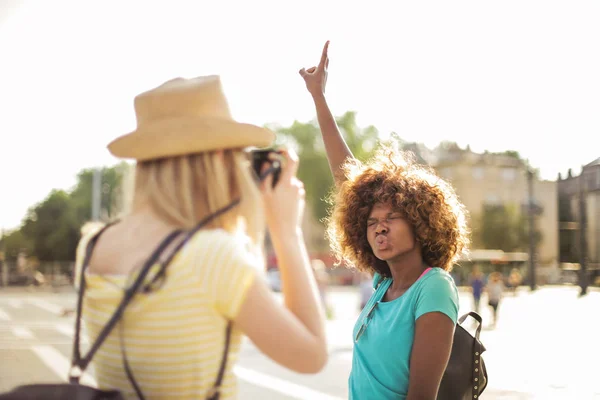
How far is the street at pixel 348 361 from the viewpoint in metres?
8.87

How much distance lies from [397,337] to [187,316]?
0.98 meters

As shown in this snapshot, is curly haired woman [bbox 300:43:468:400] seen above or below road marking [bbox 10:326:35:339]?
above

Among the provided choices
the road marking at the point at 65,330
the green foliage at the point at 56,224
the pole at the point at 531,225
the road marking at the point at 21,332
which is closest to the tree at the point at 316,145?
the green foliage at the point at 56,224

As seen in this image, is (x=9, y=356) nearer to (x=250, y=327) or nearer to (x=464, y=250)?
(x=464, y=250)

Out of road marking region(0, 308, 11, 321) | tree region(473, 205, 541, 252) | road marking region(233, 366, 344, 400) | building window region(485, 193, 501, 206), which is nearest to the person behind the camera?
road marking region(233, 366, 344, 400)

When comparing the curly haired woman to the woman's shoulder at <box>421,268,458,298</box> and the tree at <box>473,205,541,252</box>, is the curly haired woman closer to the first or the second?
the woman's shoulder at <box>421,268,458,298</box>

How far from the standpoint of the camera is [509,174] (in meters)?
74.2

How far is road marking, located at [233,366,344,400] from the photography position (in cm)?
846

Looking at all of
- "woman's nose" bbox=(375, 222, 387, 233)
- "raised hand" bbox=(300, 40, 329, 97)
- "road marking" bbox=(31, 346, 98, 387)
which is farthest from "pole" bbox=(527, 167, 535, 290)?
"woman's nose" bbox=(375, 222, 387, 233)

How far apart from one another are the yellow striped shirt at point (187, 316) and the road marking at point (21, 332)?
1550cm

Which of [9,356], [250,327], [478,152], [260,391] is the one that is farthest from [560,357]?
[478,152]

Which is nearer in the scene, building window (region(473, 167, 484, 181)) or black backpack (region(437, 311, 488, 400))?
black backpack (region(437, 311, 488, 400))

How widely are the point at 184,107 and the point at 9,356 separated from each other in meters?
12.1

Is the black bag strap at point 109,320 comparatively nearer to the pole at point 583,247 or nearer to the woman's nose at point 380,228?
the woman's nose at point 380,228
